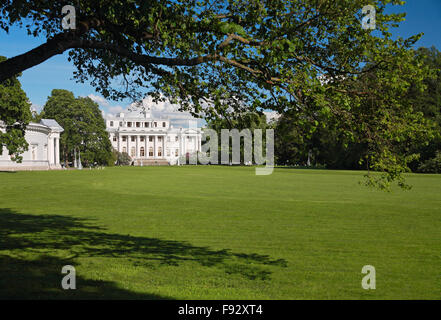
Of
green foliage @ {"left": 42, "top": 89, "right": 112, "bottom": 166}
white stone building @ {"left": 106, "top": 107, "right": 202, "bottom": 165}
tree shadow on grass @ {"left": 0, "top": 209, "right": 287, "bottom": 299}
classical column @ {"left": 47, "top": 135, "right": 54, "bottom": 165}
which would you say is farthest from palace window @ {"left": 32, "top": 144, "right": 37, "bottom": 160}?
white stone building @ {"left": 106, "top": 107, "right": 202, "bottom": 165}

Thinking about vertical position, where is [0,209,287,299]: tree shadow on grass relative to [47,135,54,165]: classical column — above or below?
below

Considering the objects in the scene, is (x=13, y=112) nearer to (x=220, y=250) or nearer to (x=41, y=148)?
(x=41, y=148)

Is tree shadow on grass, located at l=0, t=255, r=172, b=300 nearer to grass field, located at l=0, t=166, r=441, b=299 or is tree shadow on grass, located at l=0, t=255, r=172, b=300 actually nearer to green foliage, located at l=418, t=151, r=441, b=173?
grass field, located at l=0, t=166, r=441, b=299

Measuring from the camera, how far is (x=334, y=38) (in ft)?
24.0

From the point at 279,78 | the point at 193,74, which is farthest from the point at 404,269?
the point at 193,74

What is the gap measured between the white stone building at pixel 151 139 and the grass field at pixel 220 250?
335 ft

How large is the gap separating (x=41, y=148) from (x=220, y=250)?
57393 mm

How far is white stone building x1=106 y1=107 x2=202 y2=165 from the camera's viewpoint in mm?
120125

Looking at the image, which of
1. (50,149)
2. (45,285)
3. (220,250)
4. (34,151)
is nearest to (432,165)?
(220,250)

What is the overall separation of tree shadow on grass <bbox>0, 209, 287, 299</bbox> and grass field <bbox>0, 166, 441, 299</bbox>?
0.06ft

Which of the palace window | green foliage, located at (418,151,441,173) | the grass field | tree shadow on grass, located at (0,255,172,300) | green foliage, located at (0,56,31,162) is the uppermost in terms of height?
green foliage, located at (0,56,31,162)

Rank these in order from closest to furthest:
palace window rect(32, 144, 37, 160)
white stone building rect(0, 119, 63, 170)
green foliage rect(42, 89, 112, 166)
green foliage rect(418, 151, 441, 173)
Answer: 1. green foliage rect(418, 151, 441, 173)
2. white stone building rect(0, 119, 63, 170)
3. palace window rect(32, 144, 37, 160)
4. green foliage rect(42, 89, 112, 166)

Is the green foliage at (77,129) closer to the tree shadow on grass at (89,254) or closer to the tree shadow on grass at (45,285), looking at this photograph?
the tree shadow on grass at (89,254)

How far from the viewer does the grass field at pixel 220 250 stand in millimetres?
6055
